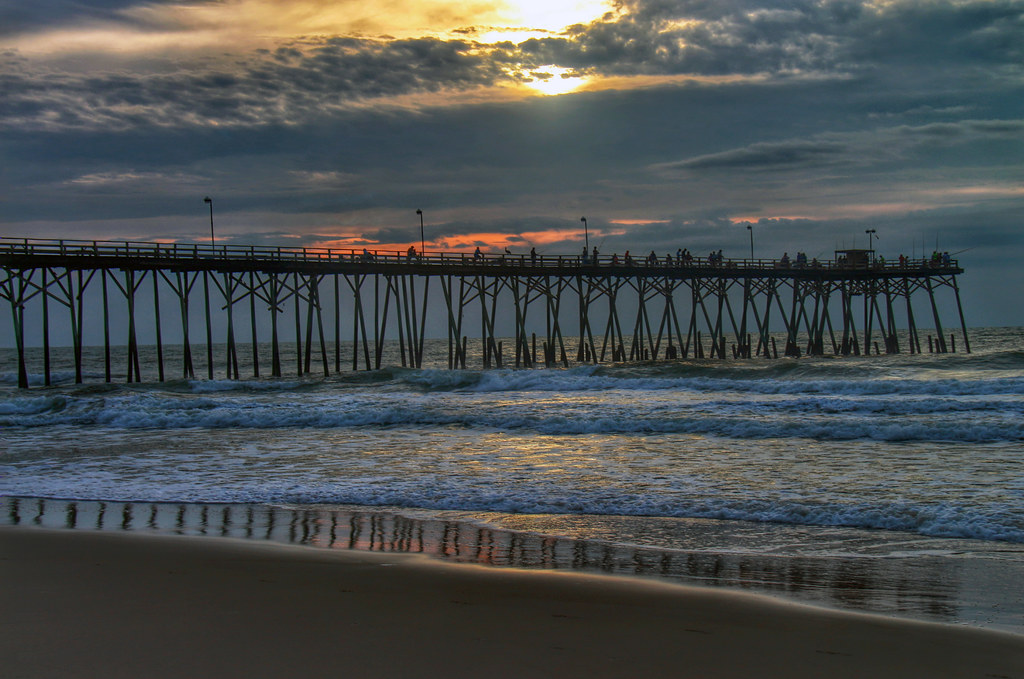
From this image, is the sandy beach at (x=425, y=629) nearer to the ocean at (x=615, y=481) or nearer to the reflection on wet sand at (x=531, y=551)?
the reflection on wet sand at (x=531, y=551)

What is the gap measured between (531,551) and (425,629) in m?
2.34

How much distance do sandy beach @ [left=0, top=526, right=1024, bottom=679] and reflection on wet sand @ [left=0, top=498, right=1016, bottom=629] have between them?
0.42 meters

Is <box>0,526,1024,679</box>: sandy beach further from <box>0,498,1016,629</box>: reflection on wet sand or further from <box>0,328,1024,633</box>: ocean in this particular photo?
<box>0,328,1024,633</box>: ocean

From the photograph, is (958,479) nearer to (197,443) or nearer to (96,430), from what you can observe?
Result: (197,443)

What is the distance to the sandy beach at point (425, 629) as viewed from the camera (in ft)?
13.3

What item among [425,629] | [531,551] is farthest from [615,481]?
[425,629]

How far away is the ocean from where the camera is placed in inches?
256

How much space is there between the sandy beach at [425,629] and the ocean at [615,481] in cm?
63

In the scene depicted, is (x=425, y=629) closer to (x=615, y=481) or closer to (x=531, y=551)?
(x=531, y=551)

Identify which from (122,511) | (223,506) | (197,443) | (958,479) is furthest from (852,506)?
(197,443)

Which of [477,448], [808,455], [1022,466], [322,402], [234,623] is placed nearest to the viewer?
[234,623]

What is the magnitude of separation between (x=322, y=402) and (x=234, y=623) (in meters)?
17.9

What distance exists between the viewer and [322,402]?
72.8ft

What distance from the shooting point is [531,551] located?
6.88 meters
